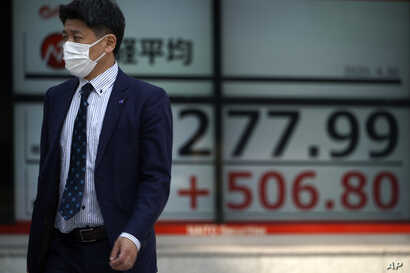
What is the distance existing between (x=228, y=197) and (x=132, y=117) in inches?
149

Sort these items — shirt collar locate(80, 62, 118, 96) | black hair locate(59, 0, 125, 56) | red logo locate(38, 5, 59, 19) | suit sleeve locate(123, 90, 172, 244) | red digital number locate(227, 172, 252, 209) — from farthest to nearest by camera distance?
red digital number locate(227, 172, 252, 209) → red logo locate(38, 5, 59, 19) → shirt collar locate(80, 62, 118, 96) → black hair locate(59, 0, 125, 56) → suit sleeve locate(123, 90, 172, 244)

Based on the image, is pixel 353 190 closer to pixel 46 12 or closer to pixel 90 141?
pixel 46 12

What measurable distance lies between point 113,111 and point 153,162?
263 millimetres

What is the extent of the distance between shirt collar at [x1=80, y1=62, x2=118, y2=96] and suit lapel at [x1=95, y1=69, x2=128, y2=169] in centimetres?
3

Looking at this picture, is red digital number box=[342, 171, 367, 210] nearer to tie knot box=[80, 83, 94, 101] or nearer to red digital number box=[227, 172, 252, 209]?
red digital number box=[227, 172, 252, 209]

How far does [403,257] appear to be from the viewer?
559cm

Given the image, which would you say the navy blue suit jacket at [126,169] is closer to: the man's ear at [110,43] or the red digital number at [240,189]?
the man's ear at [110,43]

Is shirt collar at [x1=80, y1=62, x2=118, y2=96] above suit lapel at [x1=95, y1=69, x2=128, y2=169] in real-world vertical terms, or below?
above

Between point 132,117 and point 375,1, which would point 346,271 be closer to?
point 375,1

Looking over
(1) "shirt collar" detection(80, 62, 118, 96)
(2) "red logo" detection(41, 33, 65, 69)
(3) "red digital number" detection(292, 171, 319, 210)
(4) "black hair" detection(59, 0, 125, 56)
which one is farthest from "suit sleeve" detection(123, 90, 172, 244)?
(3) "red digital number" detection(292, 171, 319, 210)

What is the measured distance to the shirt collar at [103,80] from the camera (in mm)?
2738

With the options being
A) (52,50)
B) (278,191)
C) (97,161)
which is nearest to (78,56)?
(97,161)

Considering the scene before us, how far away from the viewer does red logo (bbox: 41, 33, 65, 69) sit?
6.05 meters

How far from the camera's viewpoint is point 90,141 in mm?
2627
